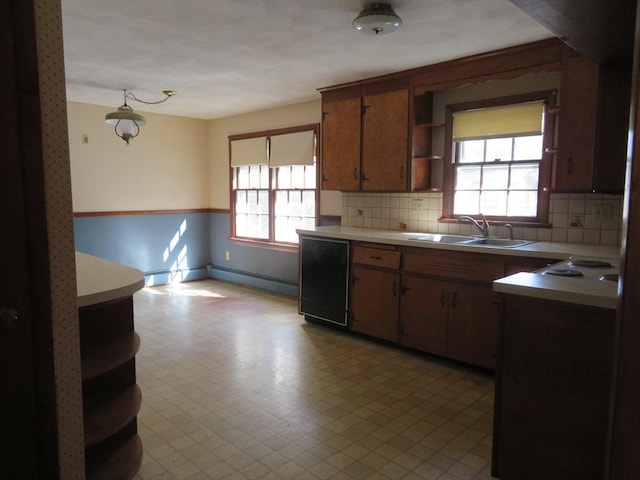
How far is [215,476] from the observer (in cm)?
206

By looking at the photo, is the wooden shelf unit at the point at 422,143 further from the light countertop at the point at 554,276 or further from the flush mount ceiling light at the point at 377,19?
the flush mount ceiling light at the point at 377,19

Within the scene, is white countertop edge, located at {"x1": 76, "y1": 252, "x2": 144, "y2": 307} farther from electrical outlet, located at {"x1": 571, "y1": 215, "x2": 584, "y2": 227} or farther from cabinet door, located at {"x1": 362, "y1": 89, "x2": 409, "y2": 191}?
electrical outlet, located at {"x1": 571, "y1": 215, "x2": 584, "y2": 227}

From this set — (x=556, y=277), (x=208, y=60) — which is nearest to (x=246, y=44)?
(x=208, y=60)

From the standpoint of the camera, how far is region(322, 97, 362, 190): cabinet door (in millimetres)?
4277

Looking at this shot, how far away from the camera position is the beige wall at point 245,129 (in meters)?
5.12

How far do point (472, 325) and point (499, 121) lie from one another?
5.46ft

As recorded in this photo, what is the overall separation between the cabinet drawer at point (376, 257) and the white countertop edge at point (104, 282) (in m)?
2.14

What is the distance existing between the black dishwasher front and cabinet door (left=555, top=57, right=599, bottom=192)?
1831 millimetres

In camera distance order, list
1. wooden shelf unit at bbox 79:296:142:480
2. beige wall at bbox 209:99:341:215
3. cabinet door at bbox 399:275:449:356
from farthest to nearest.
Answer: beige wall at bbox 209:99:341:215 → cabinet door at bbox 399:275:449:356 → wooden shelf unit at bbox 79:296:142:480

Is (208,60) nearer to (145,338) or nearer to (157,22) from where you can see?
(157,22)

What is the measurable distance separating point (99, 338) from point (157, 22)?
2.07 m

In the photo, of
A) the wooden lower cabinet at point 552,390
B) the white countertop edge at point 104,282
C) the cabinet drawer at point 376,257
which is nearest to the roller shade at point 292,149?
the cabinet drawer at point 376,257

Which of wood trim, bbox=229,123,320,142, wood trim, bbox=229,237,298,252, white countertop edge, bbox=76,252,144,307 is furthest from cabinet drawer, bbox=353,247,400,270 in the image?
white countertop edge, bbox=76,252,144,307

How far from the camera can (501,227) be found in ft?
12.0
